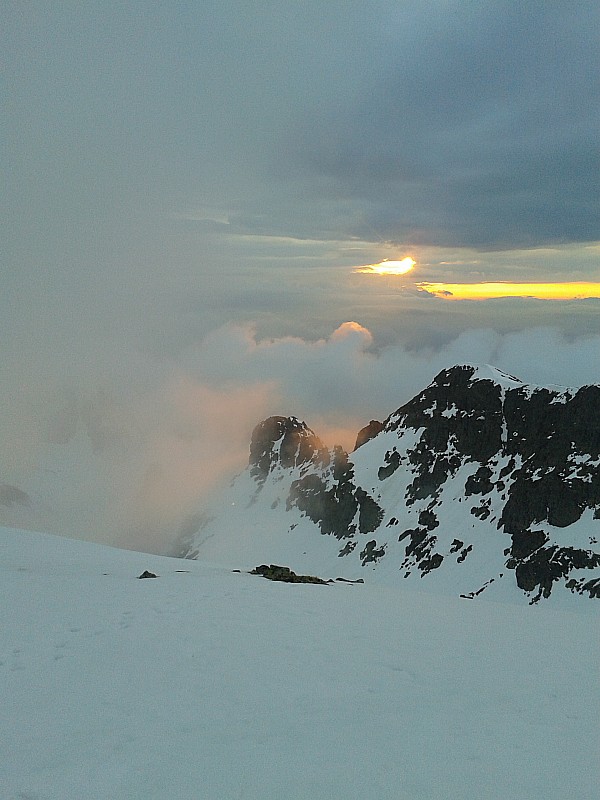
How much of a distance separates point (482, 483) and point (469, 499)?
359 centimetres

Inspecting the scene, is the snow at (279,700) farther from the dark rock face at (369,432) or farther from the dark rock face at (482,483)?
the dark rock face at (369,432)

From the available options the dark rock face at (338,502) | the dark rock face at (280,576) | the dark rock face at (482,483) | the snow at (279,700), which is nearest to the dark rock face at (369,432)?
the dark rock face at (338,502)

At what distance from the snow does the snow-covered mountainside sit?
2145 inches

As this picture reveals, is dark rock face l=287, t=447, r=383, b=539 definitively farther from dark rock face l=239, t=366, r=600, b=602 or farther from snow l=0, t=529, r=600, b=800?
snow l=0, t=529, r=600, b=800

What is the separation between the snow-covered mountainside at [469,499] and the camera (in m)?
81.7

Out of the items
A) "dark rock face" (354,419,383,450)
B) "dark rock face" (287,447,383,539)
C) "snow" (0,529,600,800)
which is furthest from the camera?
"dark rock face" (354,419,383,450)

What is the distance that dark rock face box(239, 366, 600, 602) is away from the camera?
272 feet

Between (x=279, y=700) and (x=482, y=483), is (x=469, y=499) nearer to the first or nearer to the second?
(x=482, y=483)

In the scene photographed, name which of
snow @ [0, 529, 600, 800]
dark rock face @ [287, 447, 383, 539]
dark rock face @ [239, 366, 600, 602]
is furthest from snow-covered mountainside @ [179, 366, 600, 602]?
snow @ [0, 529, 600, 800]

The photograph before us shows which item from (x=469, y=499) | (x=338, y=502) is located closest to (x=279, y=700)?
(x=469, y=499)

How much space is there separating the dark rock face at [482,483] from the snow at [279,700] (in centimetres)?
6664

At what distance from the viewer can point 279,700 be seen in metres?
9.30

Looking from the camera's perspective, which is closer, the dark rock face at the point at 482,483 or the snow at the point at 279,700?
the snow at the point at 279,700

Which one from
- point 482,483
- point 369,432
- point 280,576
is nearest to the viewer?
point 280,576
